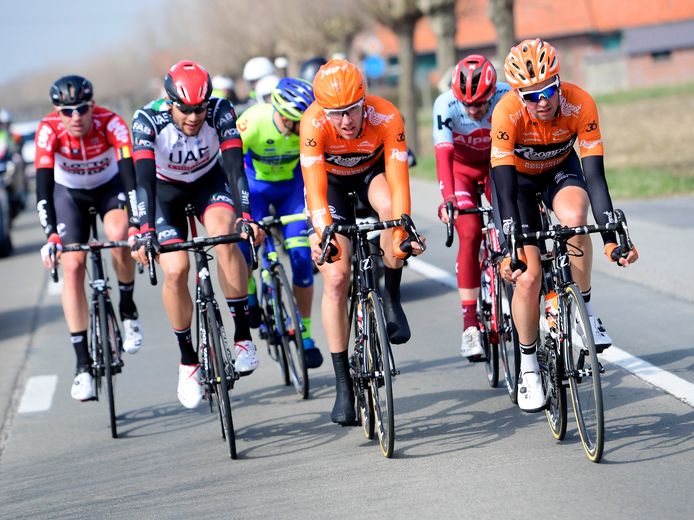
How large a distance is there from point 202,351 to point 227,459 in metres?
0.69

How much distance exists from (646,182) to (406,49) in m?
16.1

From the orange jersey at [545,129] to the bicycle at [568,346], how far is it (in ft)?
1.63

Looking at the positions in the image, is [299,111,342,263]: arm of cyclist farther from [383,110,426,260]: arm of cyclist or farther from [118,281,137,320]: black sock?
[118,281,137,320]: black sock

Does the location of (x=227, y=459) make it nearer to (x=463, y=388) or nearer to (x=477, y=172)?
(x=463, y=388)

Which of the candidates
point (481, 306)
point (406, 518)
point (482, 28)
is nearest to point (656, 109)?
point (481, 306)

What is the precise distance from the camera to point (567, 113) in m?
6.77

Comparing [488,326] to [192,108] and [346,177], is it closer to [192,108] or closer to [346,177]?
[346,177]

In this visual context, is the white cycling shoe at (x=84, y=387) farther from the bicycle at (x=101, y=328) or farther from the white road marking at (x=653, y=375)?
the white road marking at (x=653, y=375)

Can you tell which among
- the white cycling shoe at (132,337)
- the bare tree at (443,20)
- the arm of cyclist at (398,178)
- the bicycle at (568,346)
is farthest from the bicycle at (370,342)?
the bare tree at (443,20)

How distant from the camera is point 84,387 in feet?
26.9

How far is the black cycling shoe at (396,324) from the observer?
7527 millimetres

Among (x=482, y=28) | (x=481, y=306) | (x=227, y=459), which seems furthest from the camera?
(x=482, y=28)

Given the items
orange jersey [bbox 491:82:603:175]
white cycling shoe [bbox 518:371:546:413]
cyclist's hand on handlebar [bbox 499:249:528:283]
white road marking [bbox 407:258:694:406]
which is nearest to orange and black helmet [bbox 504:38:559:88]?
orange jersey [bbox 491:82:603:175]

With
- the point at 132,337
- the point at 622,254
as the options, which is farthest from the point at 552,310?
the point at 132,337
